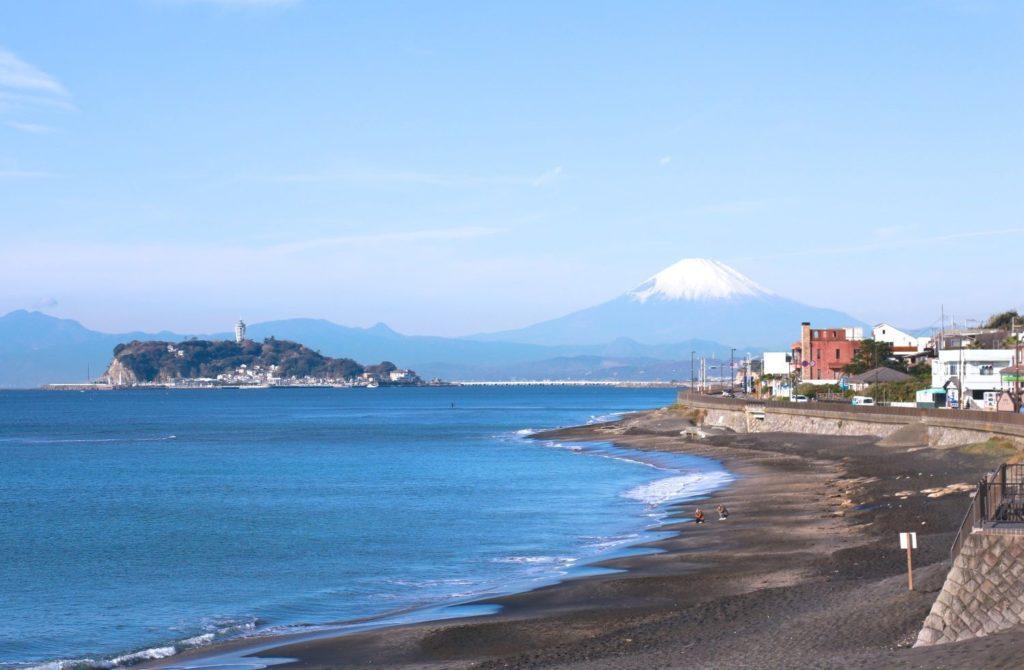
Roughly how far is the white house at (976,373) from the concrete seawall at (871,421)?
8613mm

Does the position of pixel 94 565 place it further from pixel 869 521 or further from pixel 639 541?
pixel 869 521

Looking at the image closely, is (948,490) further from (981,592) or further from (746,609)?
(981,592)

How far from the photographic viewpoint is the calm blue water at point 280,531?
2783 centimetres

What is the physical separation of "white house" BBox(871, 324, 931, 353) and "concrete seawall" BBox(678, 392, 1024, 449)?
130 feet

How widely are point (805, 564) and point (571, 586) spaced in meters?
5.76

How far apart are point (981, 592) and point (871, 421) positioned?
178ft

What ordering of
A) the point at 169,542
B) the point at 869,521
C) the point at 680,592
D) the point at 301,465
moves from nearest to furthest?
the point at 680,592 < the point at 869,521 < the point at 169,542 < the point at 301,465

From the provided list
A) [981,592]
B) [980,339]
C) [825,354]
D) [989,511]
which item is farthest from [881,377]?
[981,592]

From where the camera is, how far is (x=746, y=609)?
2270cm

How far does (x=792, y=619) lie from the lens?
68.5ft

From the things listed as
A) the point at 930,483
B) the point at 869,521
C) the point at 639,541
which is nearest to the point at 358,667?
the point at 639,541

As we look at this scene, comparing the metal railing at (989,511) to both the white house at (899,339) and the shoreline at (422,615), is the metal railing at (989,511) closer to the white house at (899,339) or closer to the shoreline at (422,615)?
the shoreline at (422,615)

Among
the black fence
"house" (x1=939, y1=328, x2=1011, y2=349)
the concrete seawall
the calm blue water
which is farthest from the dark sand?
"house" (x1=939, y1=328, x2=1011, y2=349)

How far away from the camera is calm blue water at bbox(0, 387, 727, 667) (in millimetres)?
27828
